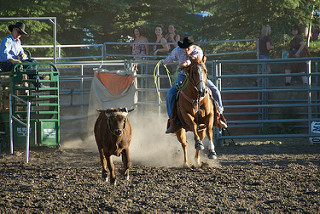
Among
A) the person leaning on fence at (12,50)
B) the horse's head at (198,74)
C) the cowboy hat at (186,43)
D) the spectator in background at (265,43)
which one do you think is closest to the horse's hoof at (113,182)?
the horse's head at (198,74)

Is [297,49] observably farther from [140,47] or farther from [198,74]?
[198,74]

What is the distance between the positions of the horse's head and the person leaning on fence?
410 cm

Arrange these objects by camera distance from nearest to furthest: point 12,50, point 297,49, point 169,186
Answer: point 169,186, point 12,50, point 297,49

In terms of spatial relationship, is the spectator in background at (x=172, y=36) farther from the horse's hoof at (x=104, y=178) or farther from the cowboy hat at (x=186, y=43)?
the horse's hoof at (x=104, y=178)

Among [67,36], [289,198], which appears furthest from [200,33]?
[289,198]

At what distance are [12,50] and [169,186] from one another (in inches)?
227

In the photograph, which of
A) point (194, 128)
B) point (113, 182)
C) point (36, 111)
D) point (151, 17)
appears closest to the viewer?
point (113, 182)

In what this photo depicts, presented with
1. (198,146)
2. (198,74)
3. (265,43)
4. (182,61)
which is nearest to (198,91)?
(198,74)

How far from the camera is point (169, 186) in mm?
6867

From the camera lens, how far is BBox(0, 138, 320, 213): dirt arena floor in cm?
573

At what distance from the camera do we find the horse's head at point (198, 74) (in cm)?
805

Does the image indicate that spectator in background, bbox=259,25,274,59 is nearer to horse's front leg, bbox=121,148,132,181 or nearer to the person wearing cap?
the person wearing cap

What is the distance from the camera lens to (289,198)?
20.1 feet

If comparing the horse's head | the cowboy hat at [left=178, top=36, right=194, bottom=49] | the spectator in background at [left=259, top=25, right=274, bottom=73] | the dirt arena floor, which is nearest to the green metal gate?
the dirt arena floor
